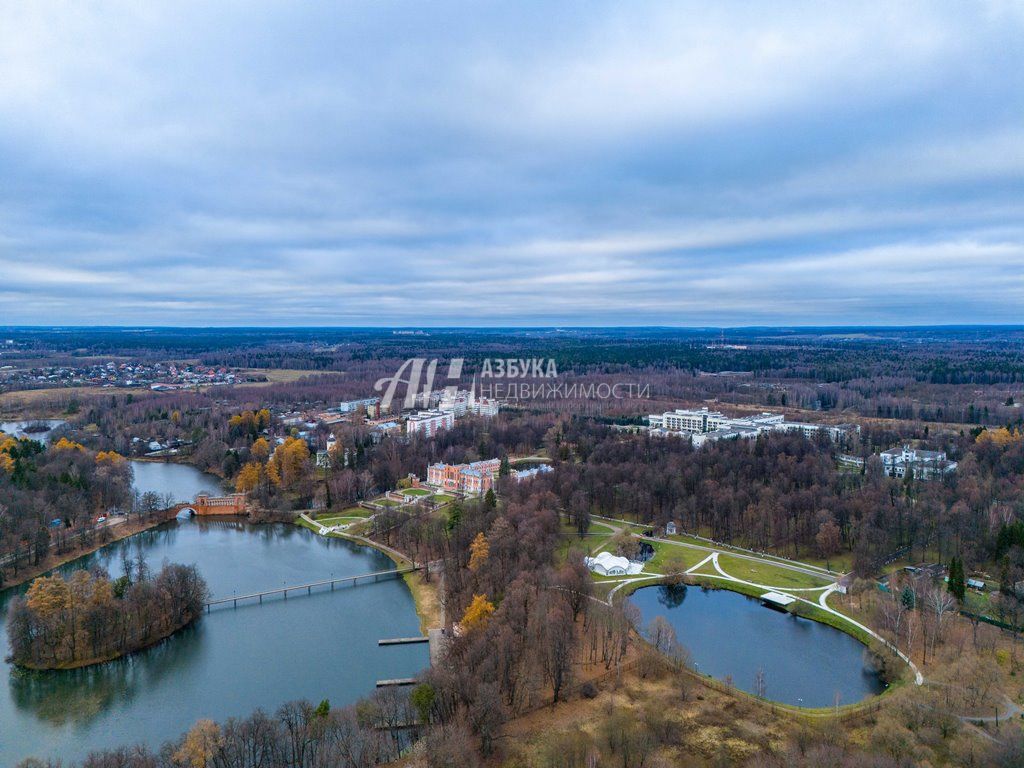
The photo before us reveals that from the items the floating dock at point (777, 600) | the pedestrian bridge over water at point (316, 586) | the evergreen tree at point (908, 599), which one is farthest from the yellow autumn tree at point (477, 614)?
the evergreen tree at point (908, 599)

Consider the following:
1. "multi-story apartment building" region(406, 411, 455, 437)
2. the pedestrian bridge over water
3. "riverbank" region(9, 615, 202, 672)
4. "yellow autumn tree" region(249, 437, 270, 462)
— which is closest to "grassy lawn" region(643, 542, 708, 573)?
the pedestrian bridge over water

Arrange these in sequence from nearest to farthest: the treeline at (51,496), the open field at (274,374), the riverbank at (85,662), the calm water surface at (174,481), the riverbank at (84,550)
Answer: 1. the riverbank at (85,662)
2. the riverbank at (84,550)
3. the treeline at (51,496)
4. the calm water surface at (174,481)
5. the open field at (274,374)

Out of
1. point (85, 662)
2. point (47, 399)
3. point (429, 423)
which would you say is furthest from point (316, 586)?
point (47, 399)

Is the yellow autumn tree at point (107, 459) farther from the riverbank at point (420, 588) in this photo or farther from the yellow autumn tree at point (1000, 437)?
the yellow autumn tree at point (1000, 437)

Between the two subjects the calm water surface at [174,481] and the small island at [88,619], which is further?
the calm water surface at [174,481]

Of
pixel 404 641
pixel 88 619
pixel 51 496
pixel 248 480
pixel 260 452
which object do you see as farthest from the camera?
pixel 260 452

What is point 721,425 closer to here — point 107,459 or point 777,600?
point 777,600
